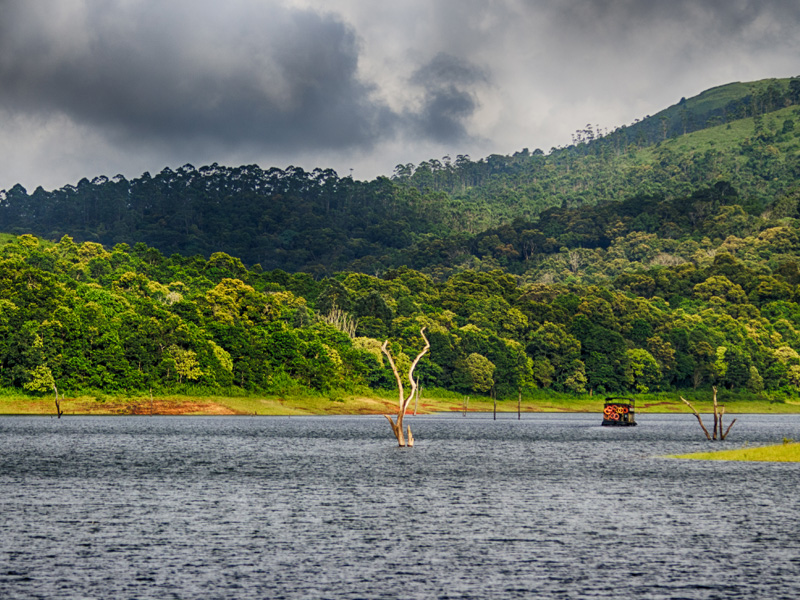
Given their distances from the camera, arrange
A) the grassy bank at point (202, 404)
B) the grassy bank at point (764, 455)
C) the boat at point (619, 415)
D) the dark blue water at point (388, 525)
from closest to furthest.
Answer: the dark blue water at point (388, 525)
the grassy bank at point (764, 455)
the grassy bank at point (202, 404)
the boat at point (619, 415)

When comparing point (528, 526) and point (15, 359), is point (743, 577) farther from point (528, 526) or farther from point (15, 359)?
point (15, 359)

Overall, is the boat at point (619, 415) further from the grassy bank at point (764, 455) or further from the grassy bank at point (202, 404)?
the grassy bank at point (764, 455)

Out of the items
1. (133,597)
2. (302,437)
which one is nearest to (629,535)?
(133,597)

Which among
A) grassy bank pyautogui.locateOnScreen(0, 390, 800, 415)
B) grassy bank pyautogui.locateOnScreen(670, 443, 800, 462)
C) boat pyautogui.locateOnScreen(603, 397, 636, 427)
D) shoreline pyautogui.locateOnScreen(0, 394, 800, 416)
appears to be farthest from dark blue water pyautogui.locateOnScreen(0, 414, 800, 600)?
boat pyautogui.locateOnScreen(603, 397, 636, 427)

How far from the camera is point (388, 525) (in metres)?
46.1

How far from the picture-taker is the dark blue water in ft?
108

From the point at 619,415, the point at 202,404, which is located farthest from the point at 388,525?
the point at 202,404

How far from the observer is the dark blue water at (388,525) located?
3278 centimetres

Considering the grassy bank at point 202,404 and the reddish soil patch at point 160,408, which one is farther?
the reddish soil patch at point 160,408

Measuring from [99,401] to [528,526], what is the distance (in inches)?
5124

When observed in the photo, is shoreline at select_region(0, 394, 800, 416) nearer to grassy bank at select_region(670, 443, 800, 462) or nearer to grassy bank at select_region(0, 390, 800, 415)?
grassy bank at select_region(0, 390, 800, 415)

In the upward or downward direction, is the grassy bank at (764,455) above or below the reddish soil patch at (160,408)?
below

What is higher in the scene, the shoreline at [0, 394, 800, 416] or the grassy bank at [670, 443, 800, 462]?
the shoreline at [0, 394, 800, 416]

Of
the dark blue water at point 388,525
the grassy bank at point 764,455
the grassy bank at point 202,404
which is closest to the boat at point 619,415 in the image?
the grassy bank at point 202,404
